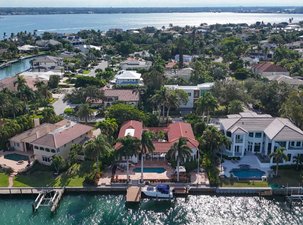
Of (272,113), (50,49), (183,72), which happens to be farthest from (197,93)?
(50,49)

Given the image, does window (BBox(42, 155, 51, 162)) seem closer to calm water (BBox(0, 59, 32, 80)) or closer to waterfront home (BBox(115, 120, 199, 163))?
waterfront home (BBox(115, 120, 199, 163))

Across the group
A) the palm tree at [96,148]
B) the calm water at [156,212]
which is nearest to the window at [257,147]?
the calm water at [156,212]

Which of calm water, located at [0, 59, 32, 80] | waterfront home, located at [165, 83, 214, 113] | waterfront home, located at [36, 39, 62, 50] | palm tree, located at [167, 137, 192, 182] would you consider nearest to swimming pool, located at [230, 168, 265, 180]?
palm tree, located at [167, 137, 192, 182]

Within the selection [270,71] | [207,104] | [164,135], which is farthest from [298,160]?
[270,71]

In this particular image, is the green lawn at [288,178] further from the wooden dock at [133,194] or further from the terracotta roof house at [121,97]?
the terracotta roof house at [121,97]

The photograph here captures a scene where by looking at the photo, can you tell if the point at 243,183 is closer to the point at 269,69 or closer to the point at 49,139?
the point at 49,139

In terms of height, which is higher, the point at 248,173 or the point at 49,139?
the point at 49,139
